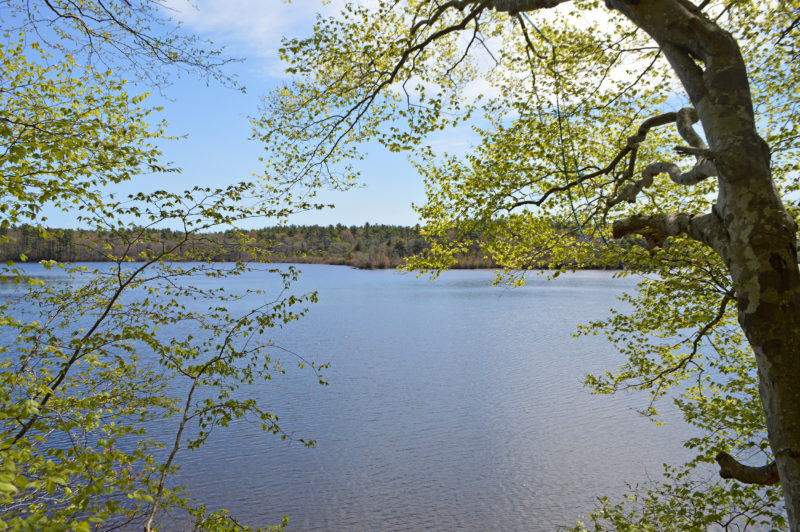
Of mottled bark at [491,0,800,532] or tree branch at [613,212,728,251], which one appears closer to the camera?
mottled bark at [491,0,800,532]

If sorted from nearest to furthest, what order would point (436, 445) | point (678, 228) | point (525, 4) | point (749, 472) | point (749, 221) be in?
point (749, 221)
point (749, 472)
point (678, 228)
point (525, 4)
point (436, 445)

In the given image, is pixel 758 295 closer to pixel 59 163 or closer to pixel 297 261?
pixel 59 163

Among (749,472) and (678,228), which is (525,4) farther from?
(749,472)

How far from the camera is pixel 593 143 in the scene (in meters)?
7.36

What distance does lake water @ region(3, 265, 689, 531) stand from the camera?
323 inches

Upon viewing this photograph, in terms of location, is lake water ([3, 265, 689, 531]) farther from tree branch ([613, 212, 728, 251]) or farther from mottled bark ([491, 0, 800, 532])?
mottled bark ([491, 0, 800, 532])

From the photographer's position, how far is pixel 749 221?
317 cm

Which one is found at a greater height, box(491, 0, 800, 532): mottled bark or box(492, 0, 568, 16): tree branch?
box(492, 0, 568, 16): tree branch

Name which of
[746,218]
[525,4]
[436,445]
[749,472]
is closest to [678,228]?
[746,218]

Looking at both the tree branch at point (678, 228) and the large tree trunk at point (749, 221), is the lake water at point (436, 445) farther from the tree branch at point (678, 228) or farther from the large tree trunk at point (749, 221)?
the large tree trunk at point (749, 221)

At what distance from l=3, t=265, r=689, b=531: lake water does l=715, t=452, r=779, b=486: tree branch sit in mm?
4425

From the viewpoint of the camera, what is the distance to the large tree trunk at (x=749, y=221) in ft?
9.93

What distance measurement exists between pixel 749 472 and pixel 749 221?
2.03 metres

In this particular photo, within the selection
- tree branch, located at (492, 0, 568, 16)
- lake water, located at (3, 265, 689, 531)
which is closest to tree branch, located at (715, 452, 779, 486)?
tree branch, located at (492, 0, 568, 16)
